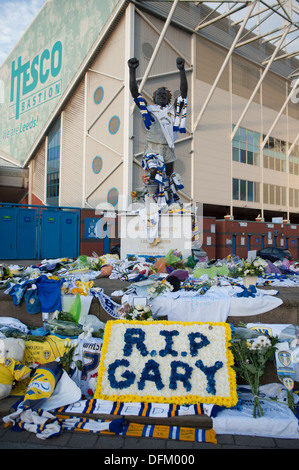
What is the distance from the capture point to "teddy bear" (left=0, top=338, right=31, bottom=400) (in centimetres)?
334

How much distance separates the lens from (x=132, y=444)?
8.91 ft

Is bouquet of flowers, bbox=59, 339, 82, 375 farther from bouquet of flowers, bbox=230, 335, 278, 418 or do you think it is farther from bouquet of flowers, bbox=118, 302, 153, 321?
bouquet of flowers, bbox=230, 335, 278, 418

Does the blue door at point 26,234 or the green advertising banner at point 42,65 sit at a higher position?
the green advertising banner at point 42,65

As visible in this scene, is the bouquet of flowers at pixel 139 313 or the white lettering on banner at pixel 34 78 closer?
the bouquet of flowers at pixel 139 313

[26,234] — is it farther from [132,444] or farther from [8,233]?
[132,444]

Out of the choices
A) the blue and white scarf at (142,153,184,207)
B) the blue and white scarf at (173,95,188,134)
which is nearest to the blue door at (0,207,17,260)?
the blue and white scarf at (142,153,184,207)

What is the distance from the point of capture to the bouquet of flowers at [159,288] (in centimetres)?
445

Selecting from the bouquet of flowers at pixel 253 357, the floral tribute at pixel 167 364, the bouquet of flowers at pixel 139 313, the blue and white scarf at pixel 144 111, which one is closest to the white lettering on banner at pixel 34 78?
the blue and white scarf at pixel 144 111

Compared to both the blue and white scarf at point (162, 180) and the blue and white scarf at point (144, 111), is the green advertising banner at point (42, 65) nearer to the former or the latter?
the blue and white scarf at point (144, 111)

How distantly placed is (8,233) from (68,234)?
2.55 meters

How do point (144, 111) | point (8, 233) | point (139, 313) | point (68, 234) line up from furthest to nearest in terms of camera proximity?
point (68, 234) < point (8, 233) < point (144, 111) < point (139, 313)

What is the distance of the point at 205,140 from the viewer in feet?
71.9

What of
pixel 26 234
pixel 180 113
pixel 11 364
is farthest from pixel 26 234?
pixel 11 364

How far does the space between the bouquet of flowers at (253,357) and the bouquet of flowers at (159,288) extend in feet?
4.10
